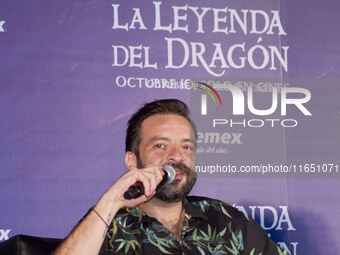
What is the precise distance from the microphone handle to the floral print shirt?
0.38 metres

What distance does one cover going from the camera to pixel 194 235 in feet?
8.05

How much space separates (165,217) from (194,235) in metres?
0.17

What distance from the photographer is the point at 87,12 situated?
121 inches

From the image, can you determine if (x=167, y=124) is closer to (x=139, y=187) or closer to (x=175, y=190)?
(x=175, y=190)

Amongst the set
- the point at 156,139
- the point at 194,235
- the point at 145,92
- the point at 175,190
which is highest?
the point at 145,92

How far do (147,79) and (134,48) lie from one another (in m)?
0.19

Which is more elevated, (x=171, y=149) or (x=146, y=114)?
(x=146, y=114)

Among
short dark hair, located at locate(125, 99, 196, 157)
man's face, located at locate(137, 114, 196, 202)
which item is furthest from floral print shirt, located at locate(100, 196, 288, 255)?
short dark hair, located at locate(125, 99, 196, 157)

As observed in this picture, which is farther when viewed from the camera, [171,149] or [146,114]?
[146,114]

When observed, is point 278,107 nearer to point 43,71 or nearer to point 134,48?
point 134,48

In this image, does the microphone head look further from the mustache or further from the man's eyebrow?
the man's eyebrow

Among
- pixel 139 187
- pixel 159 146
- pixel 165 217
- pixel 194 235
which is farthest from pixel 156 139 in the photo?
pixel 139 187

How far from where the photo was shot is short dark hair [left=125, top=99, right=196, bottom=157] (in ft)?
9.11

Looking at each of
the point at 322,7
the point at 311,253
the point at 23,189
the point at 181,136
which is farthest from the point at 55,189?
the point at 322,7
